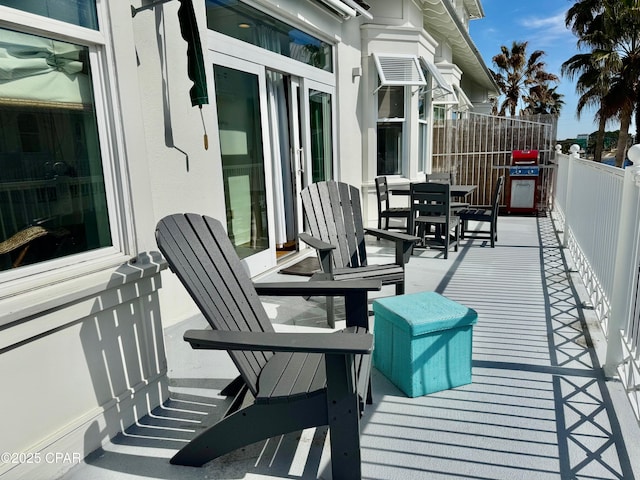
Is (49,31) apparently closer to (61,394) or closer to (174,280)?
(61,394)

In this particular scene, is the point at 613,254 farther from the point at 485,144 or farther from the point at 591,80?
the point at 591,80

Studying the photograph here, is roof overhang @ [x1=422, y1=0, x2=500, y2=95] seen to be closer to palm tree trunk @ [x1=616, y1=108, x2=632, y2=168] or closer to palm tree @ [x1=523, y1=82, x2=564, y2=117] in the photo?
palm tree trunk @ [x1=616, y1=108, x2=632, y2=168]

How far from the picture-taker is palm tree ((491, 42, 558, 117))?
2966 centimetres

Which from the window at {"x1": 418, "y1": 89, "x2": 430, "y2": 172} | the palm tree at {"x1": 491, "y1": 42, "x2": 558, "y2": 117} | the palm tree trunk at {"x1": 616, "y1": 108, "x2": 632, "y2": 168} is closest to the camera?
the window at {"x1": 418, "y1": 89, "x2": 430, "y2": 172}

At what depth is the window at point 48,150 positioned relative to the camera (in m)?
1.72

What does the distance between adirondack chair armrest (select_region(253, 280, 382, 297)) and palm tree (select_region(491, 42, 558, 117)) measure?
32164 mm

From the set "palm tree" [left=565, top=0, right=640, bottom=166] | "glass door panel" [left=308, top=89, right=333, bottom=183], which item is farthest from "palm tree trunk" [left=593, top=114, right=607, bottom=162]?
"glass door panel" [left=308, top=89, right=333, bottom=183]

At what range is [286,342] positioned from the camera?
1467 mm

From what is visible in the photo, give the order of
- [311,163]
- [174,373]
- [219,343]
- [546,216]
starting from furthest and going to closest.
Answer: [546,216], [311,163], [174,373], [219,343]

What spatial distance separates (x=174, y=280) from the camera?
3141 millimetres

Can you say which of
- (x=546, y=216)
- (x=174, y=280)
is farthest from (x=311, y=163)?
(x=546, y=216)

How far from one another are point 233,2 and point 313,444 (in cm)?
376

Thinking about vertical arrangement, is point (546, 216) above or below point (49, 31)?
below

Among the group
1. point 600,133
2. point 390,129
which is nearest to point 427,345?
point 390,129
